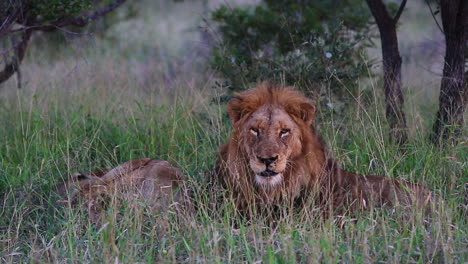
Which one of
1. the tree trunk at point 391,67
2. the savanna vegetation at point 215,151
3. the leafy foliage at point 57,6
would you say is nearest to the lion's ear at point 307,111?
the savanna vegetation at point 215,151

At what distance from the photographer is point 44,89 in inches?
275

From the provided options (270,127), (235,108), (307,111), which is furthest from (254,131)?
(307,111)

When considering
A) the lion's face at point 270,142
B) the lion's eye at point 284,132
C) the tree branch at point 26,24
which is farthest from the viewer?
the tree branch at point 26,24

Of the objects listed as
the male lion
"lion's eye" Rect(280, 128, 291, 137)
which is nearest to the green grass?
the male lion

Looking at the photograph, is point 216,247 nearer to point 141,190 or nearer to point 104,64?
point 141,190

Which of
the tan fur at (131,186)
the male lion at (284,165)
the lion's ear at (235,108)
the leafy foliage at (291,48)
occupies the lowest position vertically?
the tan fur at (131,186)

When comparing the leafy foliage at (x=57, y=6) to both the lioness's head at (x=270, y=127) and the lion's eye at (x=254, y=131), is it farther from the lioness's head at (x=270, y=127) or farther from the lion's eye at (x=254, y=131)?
the lion's eye at (x=254, y=131)

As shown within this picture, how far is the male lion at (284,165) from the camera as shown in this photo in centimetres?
428

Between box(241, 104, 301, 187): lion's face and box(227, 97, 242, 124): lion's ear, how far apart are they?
0.39ft

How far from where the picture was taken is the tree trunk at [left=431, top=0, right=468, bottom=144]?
5.48 metres

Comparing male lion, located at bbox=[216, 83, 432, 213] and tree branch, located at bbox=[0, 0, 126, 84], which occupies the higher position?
tree branch, located at bbox=[0, 0, 126, 84]

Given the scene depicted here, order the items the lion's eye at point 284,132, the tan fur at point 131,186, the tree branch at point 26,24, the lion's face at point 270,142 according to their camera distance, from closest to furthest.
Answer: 1. the lion's face at point 270,142
2. the lion's eye at point 284,132
3. the tan fur at point 131,186
4. the tree branch at point 26,24

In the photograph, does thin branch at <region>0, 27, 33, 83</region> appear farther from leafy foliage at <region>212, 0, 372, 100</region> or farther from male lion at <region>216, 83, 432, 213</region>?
male lion at <region>216, 83, 432, 213</region>

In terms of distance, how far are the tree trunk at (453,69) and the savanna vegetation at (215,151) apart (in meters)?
0.07
